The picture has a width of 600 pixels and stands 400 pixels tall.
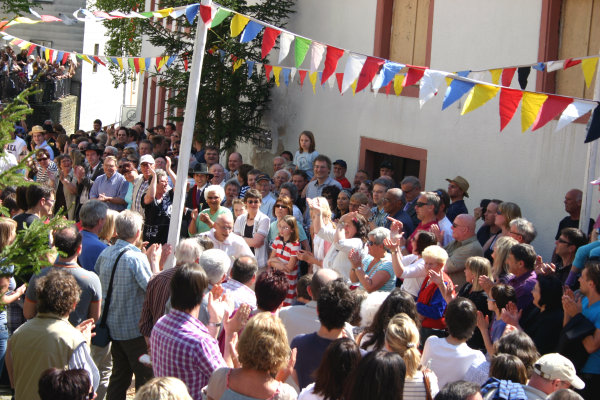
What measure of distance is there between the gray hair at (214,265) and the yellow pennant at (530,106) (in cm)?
273

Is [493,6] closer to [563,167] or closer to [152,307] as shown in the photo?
[563,167]

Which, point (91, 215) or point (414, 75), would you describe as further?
point (414, 75)

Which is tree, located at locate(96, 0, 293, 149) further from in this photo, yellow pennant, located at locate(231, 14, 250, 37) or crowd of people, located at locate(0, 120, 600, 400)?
yellow pennant, located at locate(231, 14, 250, 37)

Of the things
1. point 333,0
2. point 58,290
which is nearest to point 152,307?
point 58,290

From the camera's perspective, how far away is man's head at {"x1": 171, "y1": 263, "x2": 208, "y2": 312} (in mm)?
4621

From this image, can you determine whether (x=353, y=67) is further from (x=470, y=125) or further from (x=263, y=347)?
(x=263, y=347)

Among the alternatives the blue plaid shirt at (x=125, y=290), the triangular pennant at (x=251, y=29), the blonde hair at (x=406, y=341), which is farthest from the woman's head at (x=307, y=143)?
the blonde hair at (x=406, y=341)

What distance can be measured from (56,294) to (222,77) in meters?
10.0

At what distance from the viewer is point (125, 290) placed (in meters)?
5.84

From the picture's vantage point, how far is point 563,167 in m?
8.80

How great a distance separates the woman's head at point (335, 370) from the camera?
13.0 feet

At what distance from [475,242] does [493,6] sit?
13.7 feet

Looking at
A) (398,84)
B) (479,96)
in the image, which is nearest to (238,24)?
(398,84)

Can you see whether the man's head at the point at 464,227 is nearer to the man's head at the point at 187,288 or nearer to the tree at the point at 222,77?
the man's head at the point at 187,288
